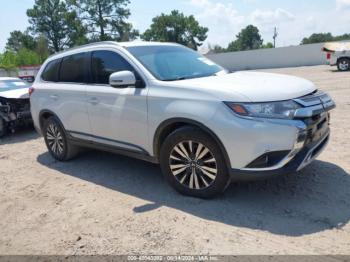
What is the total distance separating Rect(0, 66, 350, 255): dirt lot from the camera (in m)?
3.43

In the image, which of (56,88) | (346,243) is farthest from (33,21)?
(346,243)

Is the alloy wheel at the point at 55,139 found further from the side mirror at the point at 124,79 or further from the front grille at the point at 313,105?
the front grille at the point at 313,105

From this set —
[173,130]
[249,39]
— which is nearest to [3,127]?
[173,130]

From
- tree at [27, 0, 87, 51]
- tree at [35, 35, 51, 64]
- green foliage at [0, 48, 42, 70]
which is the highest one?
tree at [27, 0, 87, 51]

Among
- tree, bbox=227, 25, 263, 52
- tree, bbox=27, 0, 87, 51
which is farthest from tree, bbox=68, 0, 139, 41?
tree, bbox=227, 25, 263, 52

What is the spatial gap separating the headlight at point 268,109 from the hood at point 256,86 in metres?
0.05

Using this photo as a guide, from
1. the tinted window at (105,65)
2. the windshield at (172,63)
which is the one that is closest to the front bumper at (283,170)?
the windshield at (172,63)

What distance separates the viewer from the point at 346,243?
3256 millimetres

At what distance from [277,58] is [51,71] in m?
31.5

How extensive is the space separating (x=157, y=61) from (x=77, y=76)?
1.50 metres

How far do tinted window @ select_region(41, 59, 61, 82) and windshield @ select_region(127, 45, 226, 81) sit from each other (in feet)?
5.90

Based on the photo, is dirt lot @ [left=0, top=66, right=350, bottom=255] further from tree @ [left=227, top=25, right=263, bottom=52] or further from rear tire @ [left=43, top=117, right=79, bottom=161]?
tree @ [left=227, top=25, right=263, bottom=52]

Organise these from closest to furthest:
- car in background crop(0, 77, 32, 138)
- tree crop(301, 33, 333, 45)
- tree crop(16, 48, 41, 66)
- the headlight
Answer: the headlight < car in background crop(0, 77, 32, 138) < tree crop(16, 48, 41, 66) < tree crop(301, 33, 333, 45)

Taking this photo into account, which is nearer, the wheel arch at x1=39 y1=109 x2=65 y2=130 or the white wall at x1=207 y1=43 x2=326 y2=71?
the wheel arch at x1=39 y1=109 x2=65 y2=130
